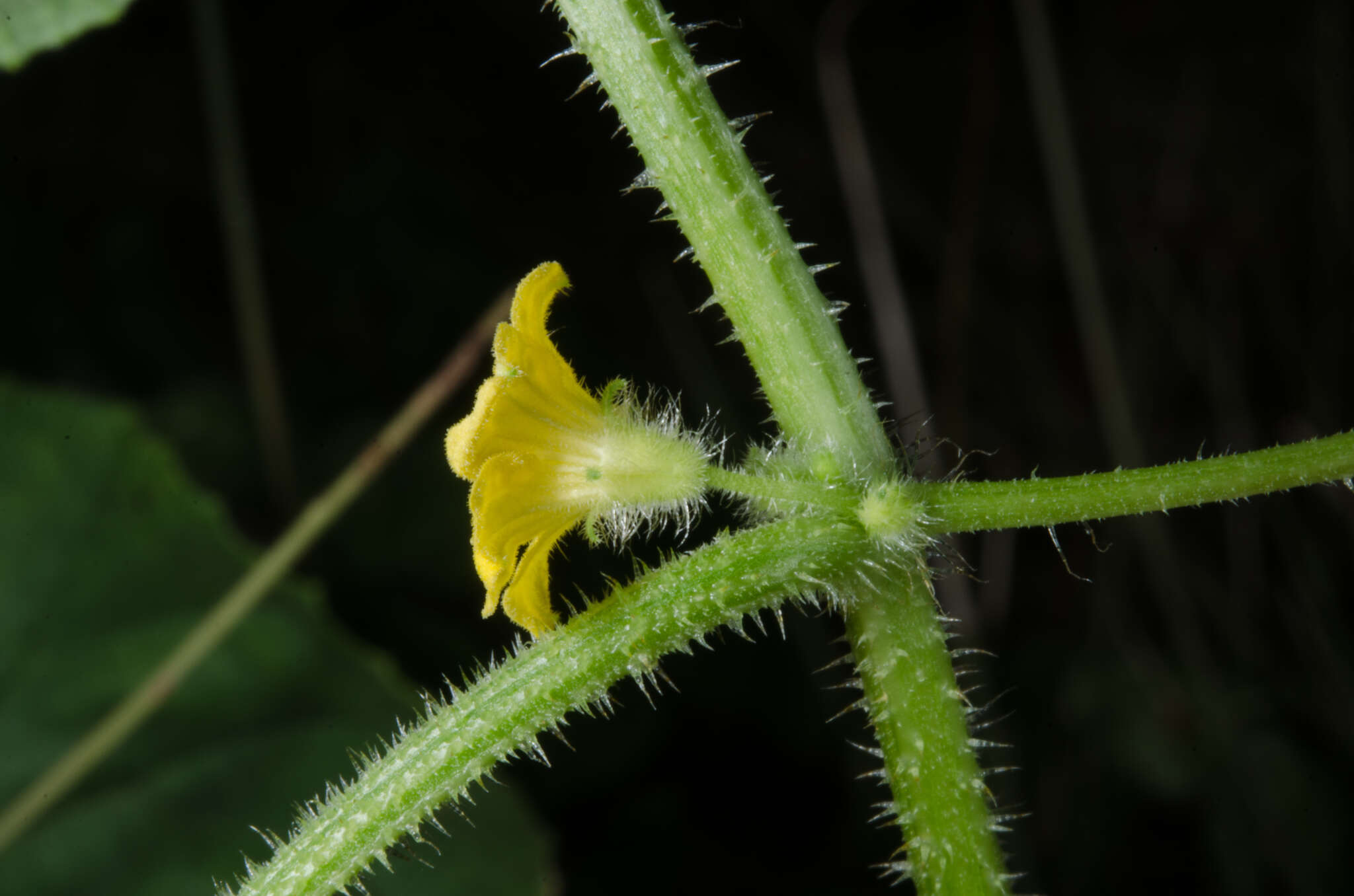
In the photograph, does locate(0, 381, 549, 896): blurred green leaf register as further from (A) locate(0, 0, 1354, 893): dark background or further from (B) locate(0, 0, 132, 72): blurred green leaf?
(B) locate(0, 0, 132, 72): blurred green leaf

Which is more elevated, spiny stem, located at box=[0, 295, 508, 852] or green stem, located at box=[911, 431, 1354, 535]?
green stem, located at box=[911, 431, 1354, 535]

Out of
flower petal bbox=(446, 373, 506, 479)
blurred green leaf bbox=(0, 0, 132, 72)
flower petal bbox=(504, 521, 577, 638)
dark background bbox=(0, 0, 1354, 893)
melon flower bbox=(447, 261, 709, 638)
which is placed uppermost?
blurred green leaf bbox=(0, 0, 132, 72)

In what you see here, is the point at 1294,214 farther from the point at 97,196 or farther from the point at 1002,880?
the point at 97,196

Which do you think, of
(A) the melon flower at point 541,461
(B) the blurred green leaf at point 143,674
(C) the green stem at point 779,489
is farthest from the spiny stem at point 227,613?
(C) the green stem at point 779,489

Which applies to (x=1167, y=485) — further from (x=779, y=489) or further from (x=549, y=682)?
(x=549, y=682)

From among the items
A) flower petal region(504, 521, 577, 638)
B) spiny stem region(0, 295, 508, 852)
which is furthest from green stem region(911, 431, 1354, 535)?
spiny stem region(0, 295, 508, 852)
